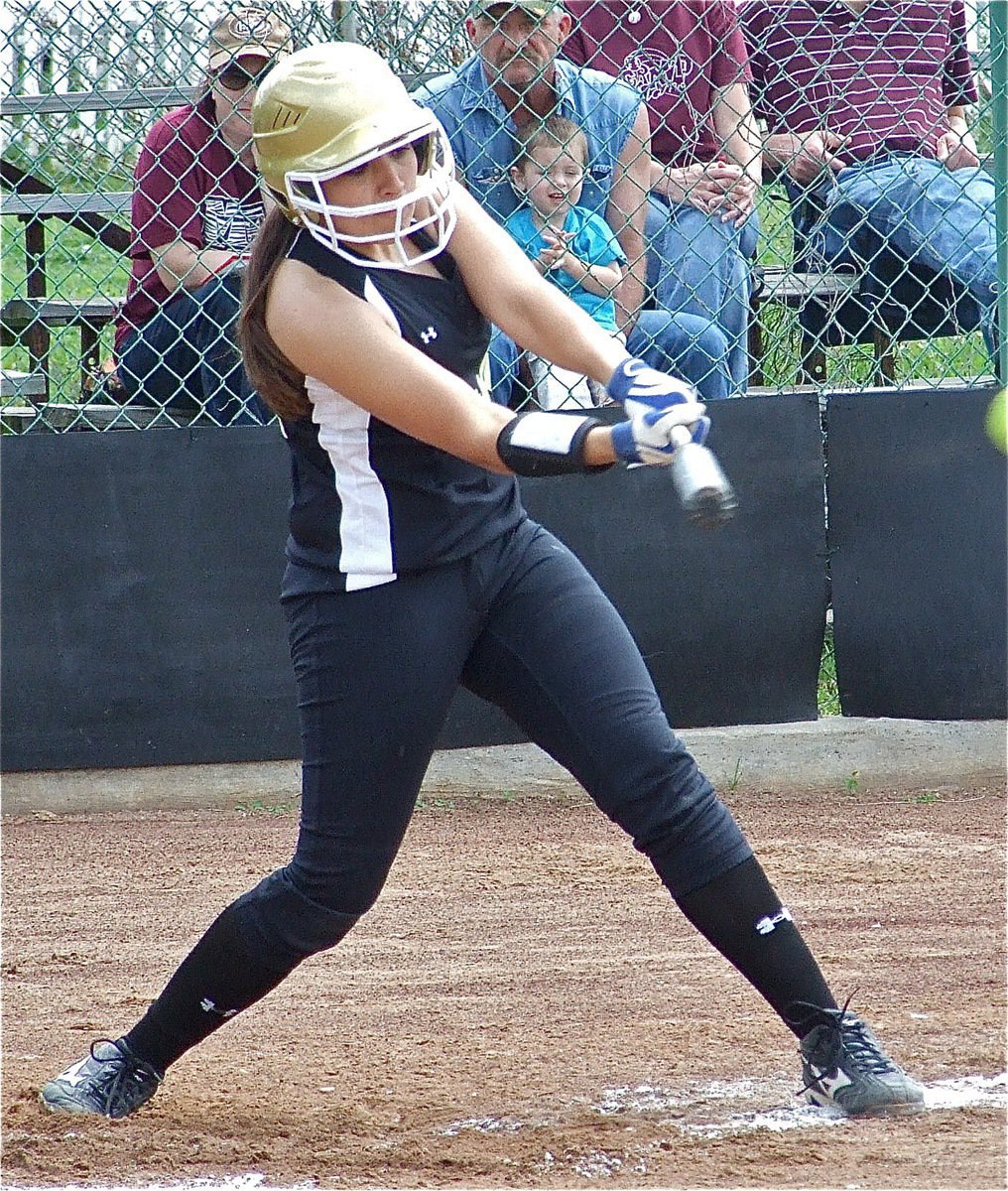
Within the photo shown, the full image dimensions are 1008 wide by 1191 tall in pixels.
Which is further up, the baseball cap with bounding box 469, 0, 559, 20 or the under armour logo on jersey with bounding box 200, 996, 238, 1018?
the baseball cap with bounding box 469, 0, 559, 20

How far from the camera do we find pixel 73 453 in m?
4.96

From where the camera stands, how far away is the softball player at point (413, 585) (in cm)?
254

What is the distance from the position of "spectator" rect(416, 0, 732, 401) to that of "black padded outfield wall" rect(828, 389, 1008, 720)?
0.57 meters

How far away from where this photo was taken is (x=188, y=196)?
5.03 meters

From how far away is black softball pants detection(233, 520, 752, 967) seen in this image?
8.67ft

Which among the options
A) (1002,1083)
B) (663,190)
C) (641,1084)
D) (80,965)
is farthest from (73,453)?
(1002,1083)

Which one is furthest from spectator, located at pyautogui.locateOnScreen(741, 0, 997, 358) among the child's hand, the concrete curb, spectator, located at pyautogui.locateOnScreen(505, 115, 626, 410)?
the concrete curb

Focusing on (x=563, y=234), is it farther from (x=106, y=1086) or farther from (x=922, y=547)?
(x=106, y=1086)

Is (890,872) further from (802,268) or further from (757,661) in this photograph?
(802,268)

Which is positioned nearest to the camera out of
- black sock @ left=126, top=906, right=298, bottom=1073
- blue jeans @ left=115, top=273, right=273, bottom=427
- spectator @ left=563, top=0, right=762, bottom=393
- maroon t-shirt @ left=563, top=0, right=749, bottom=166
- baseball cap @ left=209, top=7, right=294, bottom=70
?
black sock @ left=126, top=906, right=298, bottom=1073

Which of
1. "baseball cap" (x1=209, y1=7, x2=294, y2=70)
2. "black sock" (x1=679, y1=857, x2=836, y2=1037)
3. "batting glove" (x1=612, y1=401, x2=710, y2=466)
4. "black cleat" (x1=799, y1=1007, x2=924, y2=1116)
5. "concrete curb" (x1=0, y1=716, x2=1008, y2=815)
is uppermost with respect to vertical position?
"baseball cap" (x1=209, y1=7, x2=294, y2=70)

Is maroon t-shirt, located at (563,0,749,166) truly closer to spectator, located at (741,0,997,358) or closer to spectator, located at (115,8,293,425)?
spectator, located at (741,0,997,358)

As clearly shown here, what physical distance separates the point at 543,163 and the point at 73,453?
1.83 meters

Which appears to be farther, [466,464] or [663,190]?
[663,190]
